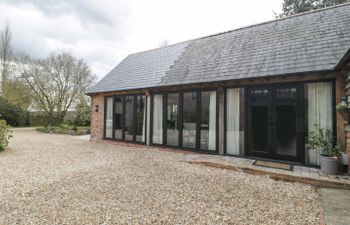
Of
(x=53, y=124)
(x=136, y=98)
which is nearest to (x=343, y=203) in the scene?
(x=136, y=98)

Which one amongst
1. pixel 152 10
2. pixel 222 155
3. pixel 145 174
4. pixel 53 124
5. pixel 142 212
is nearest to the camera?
pixel 142 212

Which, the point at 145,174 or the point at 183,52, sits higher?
the point at 183,52

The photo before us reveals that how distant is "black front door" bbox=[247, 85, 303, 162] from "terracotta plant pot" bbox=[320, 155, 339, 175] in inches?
28.6

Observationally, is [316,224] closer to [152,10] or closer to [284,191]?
[284,191]

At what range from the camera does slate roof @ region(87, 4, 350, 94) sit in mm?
5613

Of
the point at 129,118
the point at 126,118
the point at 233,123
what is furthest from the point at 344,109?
the point at 126,118

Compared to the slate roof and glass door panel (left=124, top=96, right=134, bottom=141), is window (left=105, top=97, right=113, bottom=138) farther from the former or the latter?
glass door panel (left=124, top=96, right=134, bottom=141)

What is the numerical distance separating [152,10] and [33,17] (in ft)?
19.2

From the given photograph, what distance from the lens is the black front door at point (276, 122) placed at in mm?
5523

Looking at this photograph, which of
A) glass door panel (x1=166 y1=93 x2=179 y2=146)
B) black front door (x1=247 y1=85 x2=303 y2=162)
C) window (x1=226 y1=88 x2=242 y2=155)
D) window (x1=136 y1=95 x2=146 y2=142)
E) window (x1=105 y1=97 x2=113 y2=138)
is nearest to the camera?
black front door (x1=247 y1=85 x2=303 y2=162)

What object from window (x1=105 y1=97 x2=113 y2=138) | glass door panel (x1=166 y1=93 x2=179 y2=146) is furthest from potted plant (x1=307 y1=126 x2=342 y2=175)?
window (x1=105 y1=97 x2=113 y2=138)

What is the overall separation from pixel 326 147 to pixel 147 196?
14.8 feet

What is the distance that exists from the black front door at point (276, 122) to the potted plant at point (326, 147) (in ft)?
1.10

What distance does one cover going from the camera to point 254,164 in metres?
5.52
